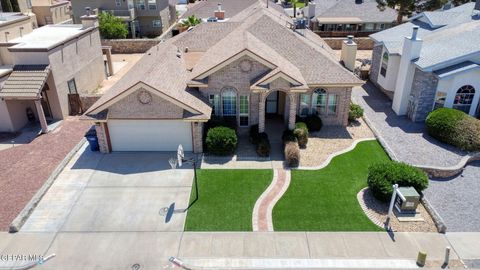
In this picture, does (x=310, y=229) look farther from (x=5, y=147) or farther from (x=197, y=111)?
(x=5, y=147)

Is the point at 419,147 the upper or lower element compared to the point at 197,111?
lower

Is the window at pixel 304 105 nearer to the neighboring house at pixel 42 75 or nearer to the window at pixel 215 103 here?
the window at pixel 215 103

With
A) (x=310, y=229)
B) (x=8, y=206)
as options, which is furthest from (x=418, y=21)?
(x=8, y=206)

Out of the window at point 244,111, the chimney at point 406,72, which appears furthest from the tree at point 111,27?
the chimney at point 406,72

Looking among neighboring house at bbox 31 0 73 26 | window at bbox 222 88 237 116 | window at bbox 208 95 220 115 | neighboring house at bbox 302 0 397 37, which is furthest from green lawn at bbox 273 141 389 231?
neighboring house at bbox 31 0 73 26

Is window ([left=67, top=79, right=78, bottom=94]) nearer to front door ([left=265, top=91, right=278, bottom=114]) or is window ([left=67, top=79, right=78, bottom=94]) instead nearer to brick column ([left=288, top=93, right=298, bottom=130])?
front door ([left=265, top=91, right=278, bottom=114])

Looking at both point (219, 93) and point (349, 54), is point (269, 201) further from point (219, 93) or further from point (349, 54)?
point (349, 54)

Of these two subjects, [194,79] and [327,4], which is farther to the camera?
[327,4]
